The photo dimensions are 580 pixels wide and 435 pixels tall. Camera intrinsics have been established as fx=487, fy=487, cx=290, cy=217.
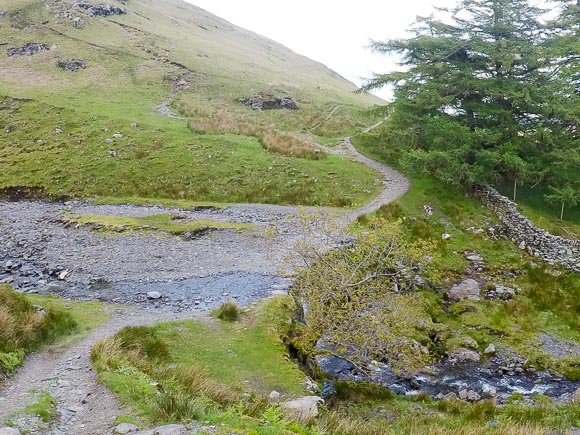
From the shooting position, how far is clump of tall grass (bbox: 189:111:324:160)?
37.8 meters

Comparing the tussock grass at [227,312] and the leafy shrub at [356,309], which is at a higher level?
the leafy shrub at [356,309]

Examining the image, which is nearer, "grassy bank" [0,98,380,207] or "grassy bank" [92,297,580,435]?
"grassy bank" [92,297,580,435]

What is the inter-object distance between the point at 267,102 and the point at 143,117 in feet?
57.5

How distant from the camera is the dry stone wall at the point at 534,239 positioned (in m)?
25.0

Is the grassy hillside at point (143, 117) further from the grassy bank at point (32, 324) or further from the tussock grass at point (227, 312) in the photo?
the grassy bank at point (32, 324)

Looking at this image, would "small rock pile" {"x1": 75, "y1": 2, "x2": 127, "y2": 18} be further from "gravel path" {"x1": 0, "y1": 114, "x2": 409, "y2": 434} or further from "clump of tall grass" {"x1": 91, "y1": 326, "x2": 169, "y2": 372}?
"clump of tall grass" {"x1": 91, "y1": 326, "x2": 169, "y2": 372}

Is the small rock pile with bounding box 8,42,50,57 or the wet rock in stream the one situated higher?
the small rock pile with bounding box 8,42,50,57

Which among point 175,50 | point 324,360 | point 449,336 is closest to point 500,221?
point 449,336

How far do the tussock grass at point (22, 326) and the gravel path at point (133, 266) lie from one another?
0.43 m

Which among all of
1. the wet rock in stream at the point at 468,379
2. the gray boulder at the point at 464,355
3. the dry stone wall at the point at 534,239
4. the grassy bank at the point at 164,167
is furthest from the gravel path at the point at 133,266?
the dry stone wall at the point at 534,239

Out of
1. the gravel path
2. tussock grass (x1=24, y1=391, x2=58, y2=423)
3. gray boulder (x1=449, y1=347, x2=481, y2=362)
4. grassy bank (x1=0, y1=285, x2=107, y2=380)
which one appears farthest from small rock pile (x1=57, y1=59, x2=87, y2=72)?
tussock grass (x1=24, y1=391, x2=58, y2=423)

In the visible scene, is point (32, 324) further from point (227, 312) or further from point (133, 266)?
point (133, 266)

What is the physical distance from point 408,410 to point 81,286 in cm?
1318

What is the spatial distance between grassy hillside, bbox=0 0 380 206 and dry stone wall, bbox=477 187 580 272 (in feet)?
26.7
